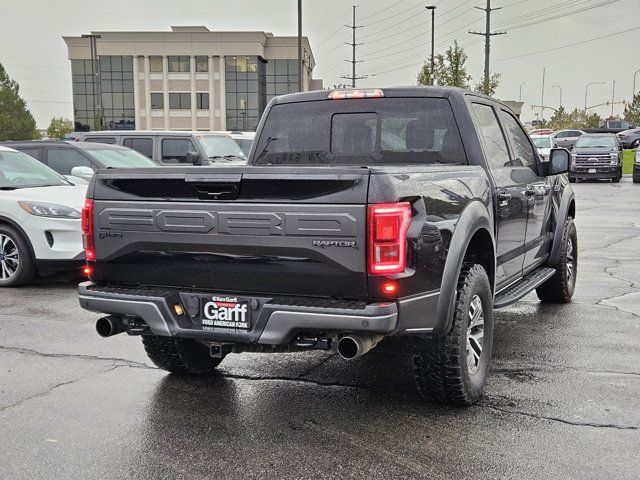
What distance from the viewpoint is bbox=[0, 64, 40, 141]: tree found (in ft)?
276

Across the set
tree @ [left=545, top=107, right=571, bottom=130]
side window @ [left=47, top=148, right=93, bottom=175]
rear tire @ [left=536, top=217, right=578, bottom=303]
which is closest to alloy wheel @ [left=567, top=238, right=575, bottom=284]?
rear tire @ [left=536, top=217, right=578, bottom=303]

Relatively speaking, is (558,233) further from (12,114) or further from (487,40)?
(12,114)

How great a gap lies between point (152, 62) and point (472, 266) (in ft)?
292

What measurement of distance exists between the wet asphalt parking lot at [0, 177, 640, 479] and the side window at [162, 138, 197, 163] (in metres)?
9.42

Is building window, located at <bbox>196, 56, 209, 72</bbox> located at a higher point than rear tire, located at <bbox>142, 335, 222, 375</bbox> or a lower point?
higher

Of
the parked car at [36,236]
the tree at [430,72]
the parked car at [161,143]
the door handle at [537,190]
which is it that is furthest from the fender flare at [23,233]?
the tree at [430,72]

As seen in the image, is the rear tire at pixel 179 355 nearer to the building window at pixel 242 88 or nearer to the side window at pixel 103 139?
the side window at pixel 103 139

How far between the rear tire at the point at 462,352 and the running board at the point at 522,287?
492mm

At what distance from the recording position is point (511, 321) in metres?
6.90

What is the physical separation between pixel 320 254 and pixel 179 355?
1.75m

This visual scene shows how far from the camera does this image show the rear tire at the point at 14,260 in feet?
28.2

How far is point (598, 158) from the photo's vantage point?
29828 millimetres

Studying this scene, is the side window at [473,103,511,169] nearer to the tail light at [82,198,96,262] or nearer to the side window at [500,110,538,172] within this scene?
the side window at [500,110,538,172]

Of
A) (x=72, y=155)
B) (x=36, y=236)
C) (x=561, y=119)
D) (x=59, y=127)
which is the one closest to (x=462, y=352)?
(x=36, y=236)
